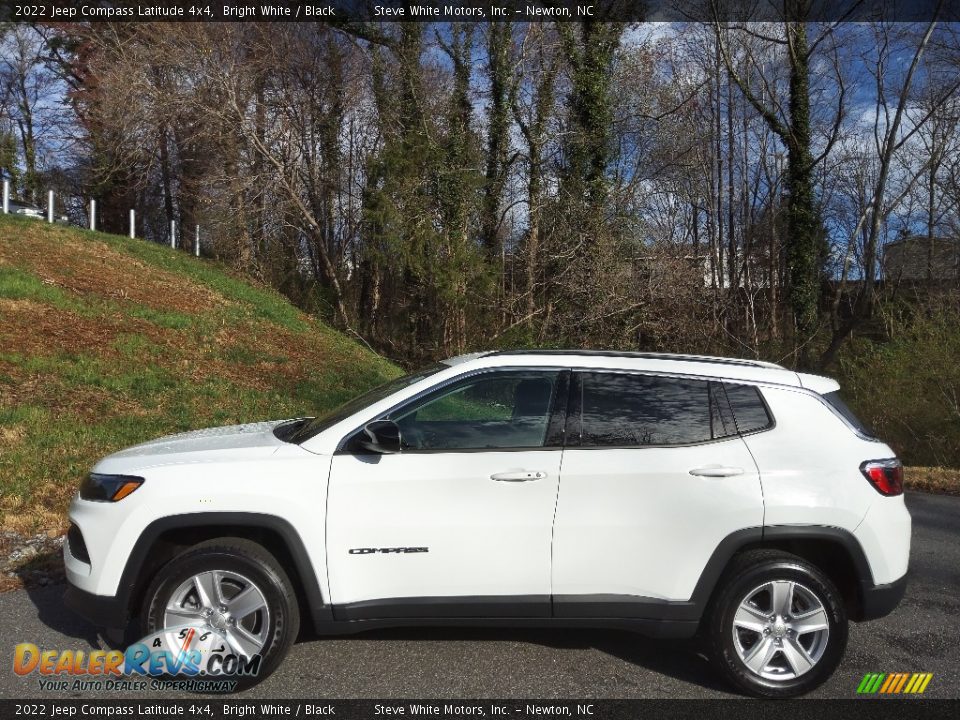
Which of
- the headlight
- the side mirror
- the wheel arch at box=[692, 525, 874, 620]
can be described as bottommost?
the wheel arch at box=[692, 525, 874, 620]

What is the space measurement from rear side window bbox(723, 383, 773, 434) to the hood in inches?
94.2

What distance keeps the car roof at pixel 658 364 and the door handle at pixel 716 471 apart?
0.52 m

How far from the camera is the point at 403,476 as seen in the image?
3.82 meters

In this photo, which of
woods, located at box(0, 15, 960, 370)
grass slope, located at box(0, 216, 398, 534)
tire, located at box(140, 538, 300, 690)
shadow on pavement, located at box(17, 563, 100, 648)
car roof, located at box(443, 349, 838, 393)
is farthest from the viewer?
woods, located at box(0, 15, 960, 370)

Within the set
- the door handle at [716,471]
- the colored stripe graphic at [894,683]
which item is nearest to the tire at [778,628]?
the colored stripe graphic at [894,683]

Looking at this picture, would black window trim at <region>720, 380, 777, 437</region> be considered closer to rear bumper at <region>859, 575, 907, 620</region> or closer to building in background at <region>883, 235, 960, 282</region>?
rear bumper at <region>859, 575, 907, 620</region>

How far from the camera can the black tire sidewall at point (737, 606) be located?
380cm

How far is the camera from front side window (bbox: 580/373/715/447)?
3.97 m

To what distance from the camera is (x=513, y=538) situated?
3779 millimetres

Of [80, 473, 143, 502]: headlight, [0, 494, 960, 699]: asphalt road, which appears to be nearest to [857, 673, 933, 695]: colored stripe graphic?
[0, 494, 960, 699]: asphalt road

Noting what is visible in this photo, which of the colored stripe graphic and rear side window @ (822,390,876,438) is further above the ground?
rear side window @ (822,390,876,438)

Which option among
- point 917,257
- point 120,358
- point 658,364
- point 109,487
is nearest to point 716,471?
point 658,364

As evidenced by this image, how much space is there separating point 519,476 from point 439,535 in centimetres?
49

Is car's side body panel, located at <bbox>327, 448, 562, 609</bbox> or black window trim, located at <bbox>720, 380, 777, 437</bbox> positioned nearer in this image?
car's side body panel, located at <bbox>327, 448, 562, 609</bbox>
